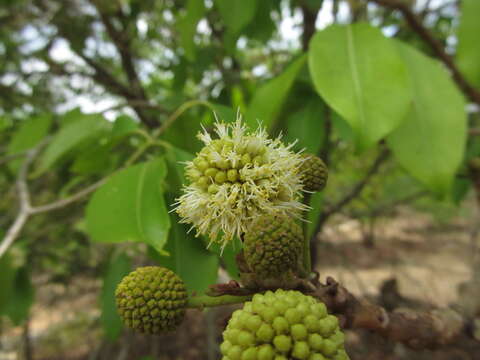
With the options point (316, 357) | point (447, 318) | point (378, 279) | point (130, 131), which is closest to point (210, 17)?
point (130, 131)

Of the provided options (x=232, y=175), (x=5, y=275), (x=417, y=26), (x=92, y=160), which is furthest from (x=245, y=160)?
(x=5, y=275)

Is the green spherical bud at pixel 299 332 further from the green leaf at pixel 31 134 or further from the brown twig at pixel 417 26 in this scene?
the green leaf at pixel 31 134

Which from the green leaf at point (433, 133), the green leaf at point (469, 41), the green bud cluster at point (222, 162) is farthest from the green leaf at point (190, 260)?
the green leaf at point (469, 41)

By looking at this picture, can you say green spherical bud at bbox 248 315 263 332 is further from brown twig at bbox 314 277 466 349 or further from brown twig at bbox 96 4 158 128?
brown twig at bbox 96 4 158 128

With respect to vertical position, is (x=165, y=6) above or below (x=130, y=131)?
above

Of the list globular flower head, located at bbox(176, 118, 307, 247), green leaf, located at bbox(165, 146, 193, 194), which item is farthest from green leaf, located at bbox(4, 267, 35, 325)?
globular flower head, located at bbox(176, 118, 307, 247)

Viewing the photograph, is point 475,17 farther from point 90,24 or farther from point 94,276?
point 94,276

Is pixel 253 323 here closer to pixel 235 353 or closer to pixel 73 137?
pixel 235 353
